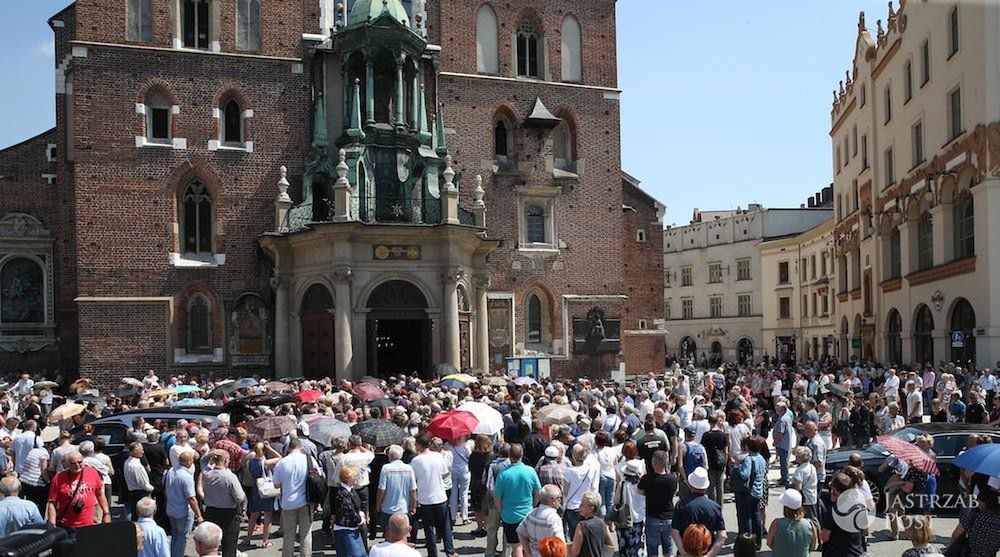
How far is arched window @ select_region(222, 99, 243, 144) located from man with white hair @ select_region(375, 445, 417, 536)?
899 inches

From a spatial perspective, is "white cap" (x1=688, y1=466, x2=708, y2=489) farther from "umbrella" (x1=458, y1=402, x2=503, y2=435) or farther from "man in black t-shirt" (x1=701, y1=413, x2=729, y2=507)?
"umbrella" (x1=458, y1=402, x2=503, y2=435)

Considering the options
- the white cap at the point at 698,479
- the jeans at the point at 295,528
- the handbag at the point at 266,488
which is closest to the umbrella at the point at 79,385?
the handbag at the point at 266,488

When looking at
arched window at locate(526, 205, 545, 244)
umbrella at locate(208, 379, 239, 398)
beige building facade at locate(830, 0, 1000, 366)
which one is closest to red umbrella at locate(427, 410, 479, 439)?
umbrella at locate(208, 379, 239, 398)

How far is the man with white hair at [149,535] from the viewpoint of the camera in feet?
30.1

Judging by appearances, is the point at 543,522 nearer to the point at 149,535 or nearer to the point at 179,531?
the point at 149,535

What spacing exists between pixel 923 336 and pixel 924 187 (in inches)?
207

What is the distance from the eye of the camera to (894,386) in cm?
2352

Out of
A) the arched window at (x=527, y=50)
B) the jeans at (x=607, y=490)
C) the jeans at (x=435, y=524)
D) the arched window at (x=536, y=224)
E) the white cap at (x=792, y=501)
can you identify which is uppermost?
the arched window at (x=527, y=50)

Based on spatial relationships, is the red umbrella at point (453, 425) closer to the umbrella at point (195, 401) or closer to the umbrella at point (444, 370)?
the umbrella at point (195, 401)

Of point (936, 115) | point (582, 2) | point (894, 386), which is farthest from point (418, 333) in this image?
point (936, 115)

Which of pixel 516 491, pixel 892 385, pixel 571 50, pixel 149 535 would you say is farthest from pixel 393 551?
pixel 571 50

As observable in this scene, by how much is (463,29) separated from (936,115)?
638 inches

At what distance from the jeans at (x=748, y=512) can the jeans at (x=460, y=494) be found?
3.67m

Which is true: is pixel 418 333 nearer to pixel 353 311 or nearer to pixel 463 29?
pixel 353 311
